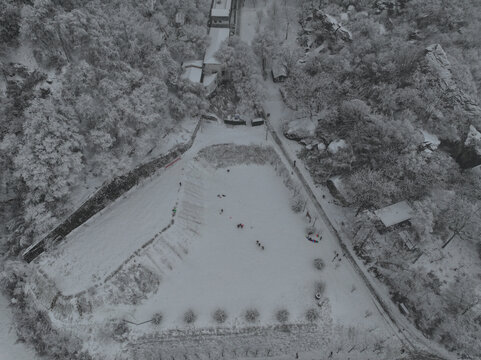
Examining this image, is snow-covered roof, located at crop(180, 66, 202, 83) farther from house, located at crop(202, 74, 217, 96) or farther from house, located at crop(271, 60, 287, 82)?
house, located at crop(271, 60, 287, 82)

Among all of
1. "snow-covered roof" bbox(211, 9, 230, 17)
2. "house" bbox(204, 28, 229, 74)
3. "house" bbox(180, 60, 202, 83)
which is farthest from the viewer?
"snow-covered roof" bbox(211, 9, 230, 17)

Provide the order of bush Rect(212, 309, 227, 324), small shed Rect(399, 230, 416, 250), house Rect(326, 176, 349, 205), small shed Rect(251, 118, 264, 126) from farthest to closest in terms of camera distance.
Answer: small shed Rect(251, 118, 264, 126), house Rect(326, 176, 349, 205), small shed Rect(399, 230, 416, 250), bush Rect(212, 309, 227, 324)

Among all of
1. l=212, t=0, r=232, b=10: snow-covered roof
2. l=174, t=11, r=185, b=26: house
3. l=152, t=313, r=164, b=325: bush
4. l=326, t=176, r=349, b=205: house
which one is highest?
l=212, t=0, r=232, b=10: snow-covered roof

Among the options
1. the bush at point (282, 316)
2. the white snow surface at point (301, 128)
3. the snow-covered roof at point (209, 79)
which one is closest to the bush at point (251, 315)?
the bush at point (282, 316)

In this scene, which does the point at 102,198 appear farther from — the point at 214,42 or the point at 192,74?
the point at 214,42

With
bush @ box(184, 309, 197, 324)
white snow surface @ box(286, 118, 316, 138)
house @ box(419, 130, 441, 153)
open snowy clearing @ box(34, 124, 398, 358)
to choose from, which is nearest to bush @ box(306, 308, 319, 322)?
open snowy clearing @ box(34, 124, 398, 358)

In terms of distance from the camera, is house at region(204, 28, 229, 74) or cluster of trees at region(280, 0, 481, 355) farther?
house at region(204, 28, 229, 74)
